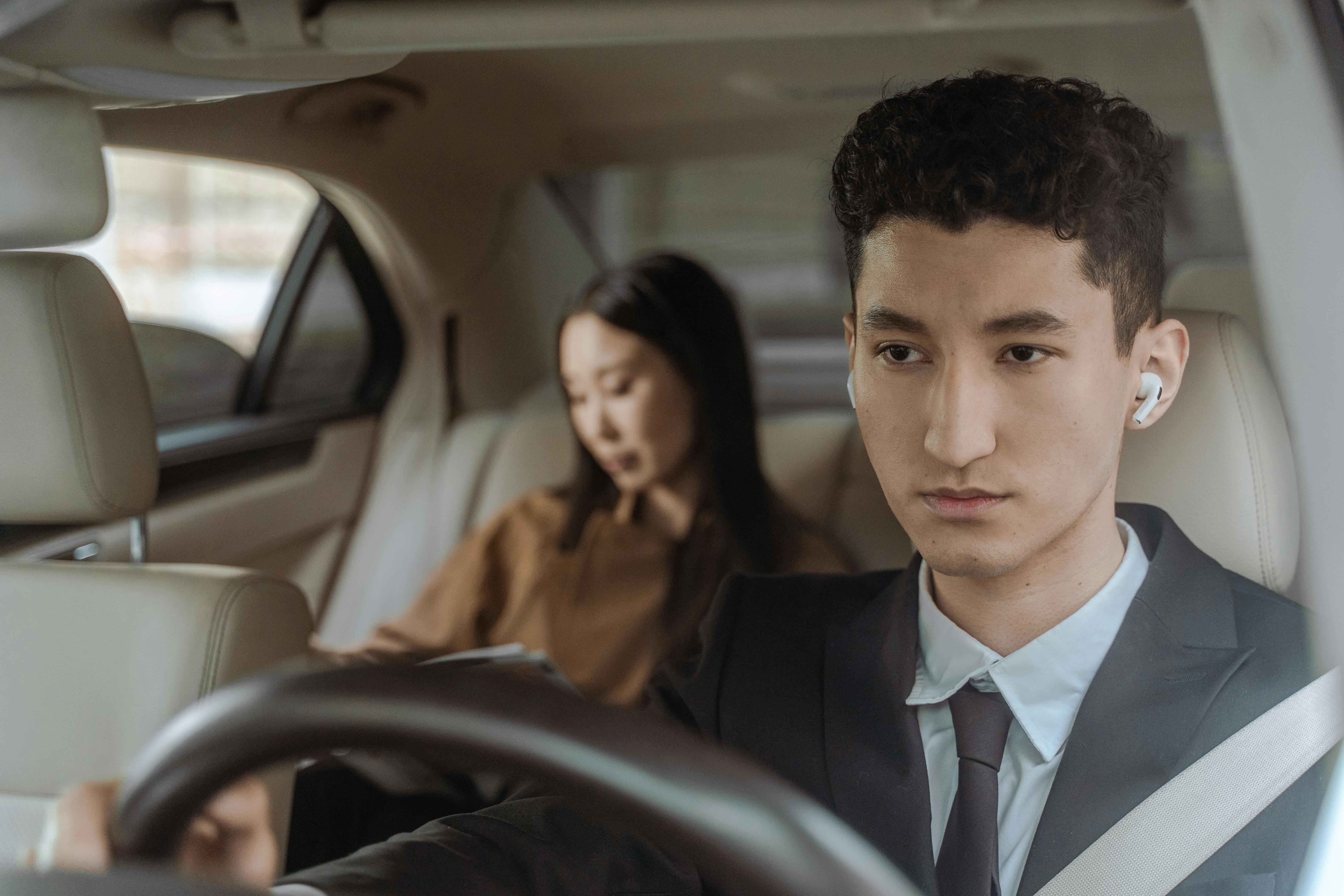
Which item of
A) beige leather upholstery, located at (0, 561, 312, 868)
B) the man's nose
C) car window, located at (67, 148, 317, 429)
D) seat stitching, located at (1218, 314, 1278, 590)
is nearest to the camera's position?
the man's nose

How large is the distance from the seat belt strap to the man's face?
191mm


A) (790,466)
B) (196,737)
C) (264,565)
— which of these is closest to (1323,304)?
(196,737)

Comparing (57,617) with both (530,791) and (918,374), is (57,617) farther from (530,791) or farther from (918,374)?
(918,374)

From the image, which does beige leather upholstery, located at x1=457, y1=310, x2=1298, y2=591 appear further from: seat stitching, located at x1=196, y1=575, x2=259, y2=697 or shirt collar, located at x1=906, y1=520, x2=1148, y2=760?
seat stitching, located at x1=196, y1=575, x2=259, y2=697

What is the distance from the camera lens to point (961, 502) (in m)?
0.78

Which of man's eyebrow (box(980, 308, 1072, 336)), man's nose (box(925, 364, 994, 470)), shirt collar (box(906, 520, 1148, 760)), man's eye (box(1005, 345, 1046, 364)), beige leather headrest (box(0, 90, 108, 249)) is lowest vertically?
shirt collar (box(906, 520, 1148, 760))

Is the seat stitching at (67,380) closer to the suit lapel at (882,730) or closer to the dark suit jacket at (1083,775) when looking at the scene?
the dark suit jacket at (1083,775)

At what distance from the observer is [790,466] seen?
1.82m

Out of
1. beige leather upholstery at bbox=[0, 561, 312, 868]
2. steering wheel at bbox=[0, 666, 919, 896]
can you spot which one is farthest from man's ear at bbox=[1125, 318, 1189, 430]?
beige leather upholstery at bbox=[0, 561, 312, 868]

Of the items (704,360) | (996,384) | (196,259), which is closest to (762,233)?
(704,360)

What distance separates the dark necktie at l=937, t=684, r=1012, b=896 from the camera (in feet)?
2.62

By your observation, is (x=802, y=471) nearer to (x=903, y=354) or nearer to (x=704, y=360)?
(x=704, y=360)

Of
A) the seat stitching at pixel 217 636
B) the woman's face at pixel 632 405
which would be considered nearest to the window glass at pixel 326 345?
the woman's face at pixel 632 405

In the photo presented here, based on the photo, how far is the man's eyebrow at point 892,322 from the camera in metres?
0.78
